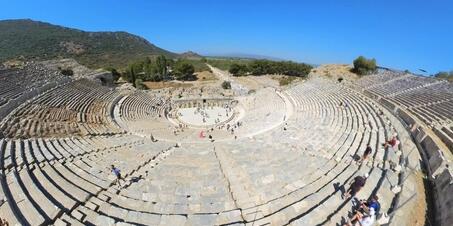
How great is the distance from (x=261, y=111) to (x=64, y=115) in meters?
24.3

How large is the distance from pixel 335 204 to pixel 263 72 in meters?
60.9

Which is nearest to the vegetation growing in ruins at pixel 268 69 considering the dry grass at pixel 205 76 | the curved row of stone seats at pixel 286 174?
the dry grass at pixel 205 76

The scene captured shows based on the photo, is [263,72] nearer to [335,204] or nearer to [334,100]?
[334,100]

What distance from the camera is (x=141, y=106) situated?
131ft

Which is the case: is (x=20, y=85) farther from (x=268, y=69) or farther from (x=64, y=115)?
(x=268, y=69)

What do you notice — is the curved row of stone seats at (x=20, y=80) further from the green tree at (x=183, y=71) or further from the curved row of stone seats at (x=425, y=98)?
the curved row of stone seats at (x=425, y=98)

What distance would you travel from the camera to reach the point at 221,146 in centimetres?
1930

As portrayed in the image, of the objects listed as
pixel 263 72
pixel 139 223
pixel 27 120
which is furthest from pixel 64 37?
pixel 139 223

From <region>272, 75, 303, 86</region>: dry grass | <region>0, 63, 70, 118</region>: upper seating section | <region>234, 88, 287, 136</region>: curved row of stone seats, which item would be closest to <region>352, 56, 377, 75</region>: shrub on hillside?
<region>272, 75, 303, 86</region>: dry grass

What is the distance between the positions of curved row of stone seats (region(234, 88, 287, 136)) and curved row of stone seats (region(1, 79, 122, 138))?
565 inches

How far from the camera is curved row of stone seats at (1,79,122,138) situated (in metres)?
20.4

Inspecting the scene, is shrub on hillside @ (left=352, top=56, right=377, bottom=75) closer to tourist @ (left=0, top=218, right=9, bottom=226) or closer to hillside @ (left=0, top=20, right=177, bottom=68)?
tourist @ (left=0, top=218, right=9, bottom=226)

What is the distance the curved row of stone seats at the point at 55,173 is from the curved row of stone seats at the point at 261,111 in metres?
13.1

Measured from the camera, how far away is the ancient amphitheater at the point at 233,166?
33.0 feet
